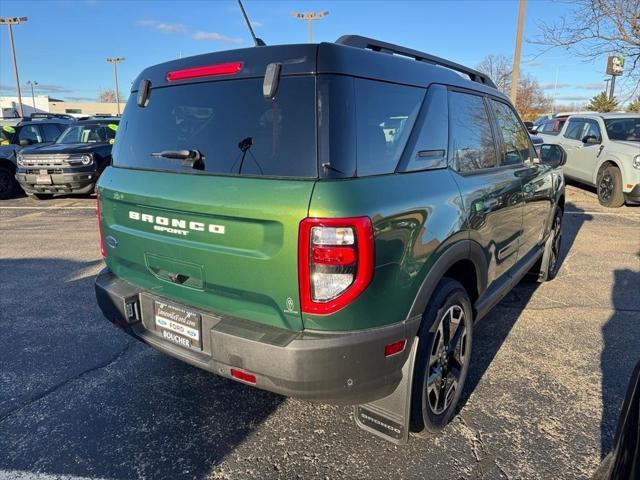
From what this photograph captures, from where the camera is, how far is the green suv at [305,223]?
191 centimetres

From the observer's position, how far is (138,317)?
8.45 feet

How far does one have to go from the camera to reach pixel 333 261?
186cm

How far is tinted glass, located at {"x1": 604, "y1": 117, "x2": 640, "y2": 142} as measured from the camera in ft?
32.3

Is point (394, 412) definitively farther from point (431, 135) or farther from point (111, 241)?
point (111, 241)

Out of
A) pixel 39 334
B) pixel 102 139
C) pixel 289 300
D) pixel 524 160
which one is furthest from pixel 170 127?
pixel 102 139

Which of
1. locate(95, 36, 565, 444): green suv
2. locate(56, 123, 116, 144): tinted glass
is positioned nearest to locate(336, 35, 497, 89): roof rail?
locate(95, 36, 565, 444): green suv

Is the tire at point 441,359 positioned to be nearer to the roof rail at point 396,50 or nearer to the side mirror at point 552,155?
the roof rail at point 396,50

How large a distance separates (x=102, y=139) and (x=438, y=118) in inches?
410

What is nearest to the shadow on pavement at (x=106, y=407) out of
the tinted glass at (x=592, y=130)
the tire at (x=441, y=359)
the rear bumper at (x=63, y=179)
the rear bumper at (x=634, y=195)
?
the tire at (x=441, y=359)

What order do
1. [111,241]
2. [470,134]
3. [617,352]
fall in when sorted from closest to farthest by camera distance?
[111,241], [470,134], [617,352]

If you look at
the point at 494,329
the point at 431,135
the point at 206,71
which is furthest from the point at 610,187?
the point at 206,71

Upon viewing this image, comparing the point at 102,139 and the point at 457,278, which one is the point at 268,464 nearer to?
the point at 457,278

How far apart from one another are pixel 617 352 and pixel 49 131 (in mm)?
13612

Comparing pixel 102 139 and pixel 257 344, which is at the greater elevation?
pixel 102 139
